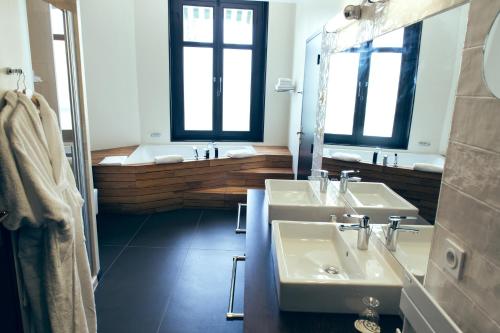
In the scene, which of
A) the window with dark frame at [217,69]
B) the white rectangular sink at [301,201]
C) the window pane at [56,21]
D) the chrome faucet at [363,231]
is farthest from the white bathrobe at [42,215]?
the window with dark frame at [217,69]

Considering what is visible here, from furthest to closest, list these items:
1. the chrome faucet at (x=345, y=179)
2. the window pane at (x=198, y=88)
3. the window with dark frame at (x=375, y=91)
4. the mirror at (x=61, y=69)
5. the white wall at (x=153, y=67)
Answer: the window pane at (x=198, y=88) → the white wall at (x=153, y=67) → the chrome faucet at (x=345, y=179) → the mirror at (x=61, y=69) → the window with dark frame at (x=375, y=91)

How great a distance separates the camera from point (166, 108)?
4828 mm

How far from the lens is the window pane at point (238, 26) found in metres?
4.72

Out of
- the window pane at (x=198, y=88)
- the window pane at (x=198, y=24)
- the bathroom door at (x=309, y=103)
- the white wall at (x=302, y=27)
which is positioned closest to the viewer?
the white wall at (x=302, y=27)

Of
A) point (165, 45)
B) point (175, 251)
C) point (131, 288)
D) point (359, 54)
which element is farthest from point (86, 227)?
point (165, 45)

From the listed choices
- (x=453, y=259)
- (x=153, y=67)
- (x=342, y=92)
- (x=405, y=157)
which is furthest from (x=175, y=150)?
(x=453, y=259)

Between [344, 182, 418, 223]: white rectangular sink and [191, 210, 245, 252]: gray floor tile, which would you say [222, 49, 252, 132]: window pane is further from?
[344, 182, 418, 223]: white rectangular sink

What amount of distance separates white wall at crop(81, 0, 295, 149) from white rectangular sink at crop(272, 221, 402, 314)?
11.8 feet

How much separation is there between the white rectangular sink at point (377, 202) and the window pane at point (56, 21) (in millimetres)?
1952

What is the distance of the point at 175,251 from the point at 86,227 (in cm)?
94

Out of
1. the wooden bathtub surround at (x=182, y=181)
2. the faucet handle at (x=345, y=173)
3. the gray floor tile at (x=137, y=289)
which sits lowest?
the gray floor tile at (x=137, y=289)

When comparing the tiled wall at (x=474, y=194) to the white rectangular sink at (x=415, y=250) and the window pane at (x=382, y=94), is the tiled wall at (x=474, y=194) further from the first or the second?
the window pane at (x=382, y=94)

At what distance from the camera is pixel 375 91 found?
1.65 metres

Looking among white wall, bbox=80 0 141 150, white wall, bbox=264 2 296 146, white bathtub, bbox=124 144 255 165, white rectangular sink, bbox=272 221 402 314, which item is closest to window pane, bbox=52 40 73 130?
white rectangular sink, bbox=272 221 402 314
